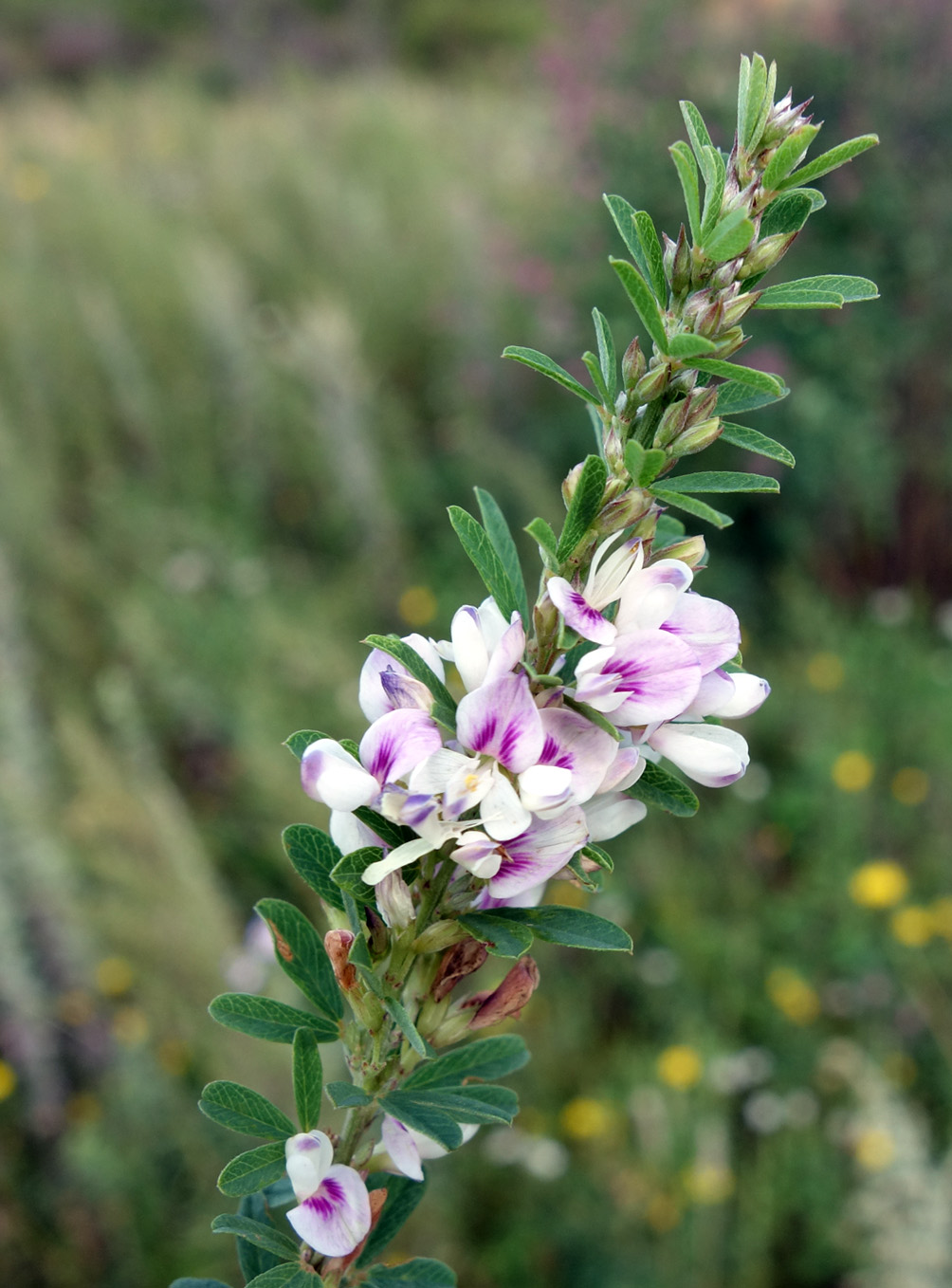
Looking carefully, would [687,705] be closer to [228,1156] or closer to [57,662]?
[228,1156]

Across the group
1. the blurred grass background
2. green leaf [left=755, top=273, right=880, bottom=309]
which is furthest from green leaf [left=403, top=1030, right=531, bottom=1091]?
the blurred grass background

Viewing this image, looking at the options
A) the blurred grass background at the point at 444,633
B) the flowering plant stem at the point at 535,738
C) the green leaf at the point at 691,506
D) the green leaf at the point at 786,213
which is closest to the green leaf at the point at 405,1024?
the flowering plant stem at the point at 535,738

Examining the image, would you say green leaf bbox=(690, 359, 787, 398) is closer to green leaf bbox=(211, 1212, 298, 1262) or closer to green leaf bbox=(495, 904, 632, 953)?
green leaf bbox=(495, 904, 632, 953)

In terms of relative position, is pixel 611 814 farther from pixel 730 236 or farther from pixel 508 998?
pixel 730 236

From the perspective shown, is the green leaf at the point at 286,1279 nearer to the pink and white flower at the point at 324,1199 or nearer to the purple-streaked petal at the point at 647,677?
the pink and white flower at the point at 324,1199

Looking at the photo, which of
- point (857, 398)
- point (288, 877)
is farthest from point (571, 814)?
point (857, 398)

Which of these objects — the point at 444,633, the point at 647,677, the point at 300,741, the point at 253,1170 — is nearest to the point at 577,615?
the point at 647,677
